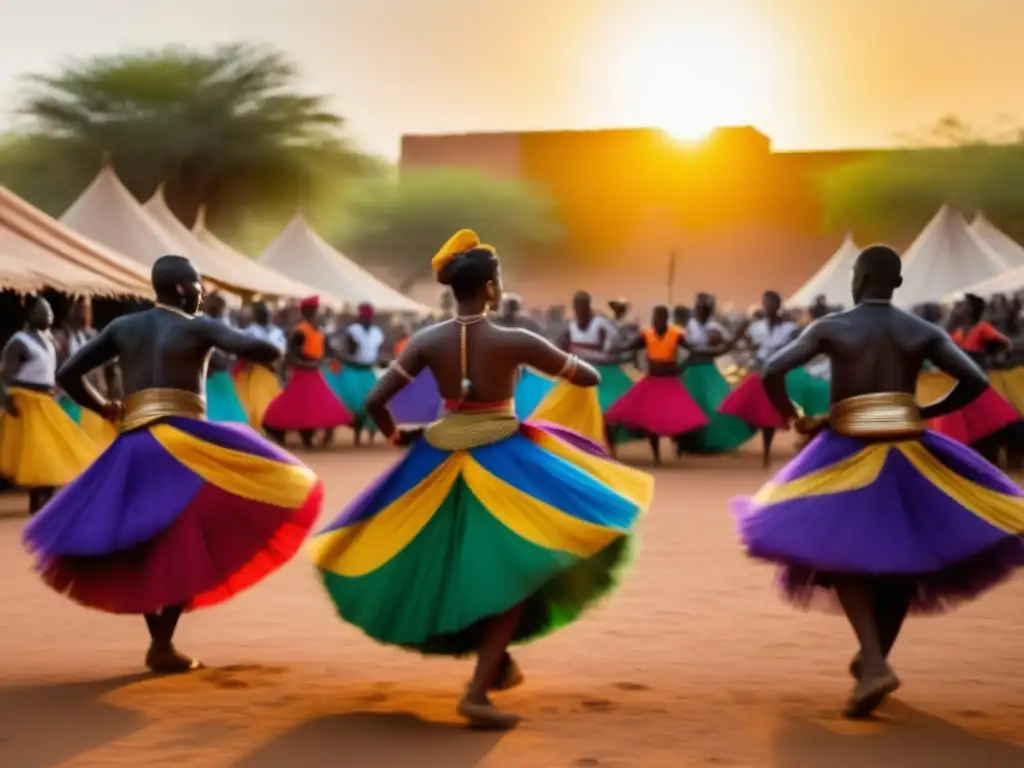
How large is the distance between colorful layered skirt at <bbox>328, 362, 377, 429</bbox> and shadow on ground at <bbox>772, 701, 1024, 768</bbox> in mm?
16571

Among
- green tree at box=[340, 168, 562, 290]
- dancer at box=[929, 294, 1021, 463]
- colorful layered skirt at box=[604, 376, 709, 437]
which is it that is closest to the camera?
dancer at box=[929, 294, 1021, 463]

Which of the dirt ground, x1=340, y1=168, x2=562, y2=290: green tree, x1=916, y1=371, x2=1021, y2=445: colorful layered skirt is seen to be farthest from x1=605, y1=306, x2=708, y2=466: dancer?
x1=340, y1=168, x2=562, y2=290: green tree

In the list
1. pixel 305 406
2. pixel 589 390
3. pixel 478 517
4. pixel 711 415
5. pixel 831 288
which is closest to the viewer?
pixel 478 517

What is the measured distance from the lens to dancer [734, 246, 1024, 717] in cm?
618

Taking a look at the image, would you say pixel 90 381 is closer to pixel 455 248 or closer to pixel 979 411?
pixel 979 411

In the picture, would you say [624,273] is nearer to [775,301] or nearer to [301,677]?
[775,301]

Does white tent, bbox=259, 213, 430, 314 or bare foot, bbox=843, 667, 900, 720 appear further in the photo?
white tent, bbox=259, 213, 430, 314

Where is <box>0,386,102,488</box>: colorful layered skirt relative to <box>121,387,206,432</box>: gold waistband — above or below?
below

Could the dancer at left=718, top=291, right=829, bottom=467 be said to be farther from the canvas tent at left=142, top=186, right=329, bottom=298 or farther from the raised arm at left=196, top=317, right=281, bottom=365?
the raised arm at left=196, top=317, right=281, bottom=365

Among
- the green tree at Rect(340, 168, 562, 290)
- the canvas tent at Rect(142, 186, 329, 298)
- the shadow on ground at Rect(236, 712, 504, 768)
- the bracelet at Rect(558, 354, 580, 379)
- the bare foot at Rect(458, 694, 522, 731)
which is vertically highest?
the green tree at Rect(340, 168, 562, 290)

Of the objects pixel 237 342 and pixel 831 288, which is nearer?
pixel 237 342

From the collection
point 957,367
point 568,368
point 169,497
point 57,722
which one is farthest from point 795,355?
point 57,722

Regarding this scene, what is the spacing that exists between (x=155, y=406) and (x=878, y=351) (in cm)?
325

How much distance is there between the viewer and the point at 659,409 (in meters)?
18.8
